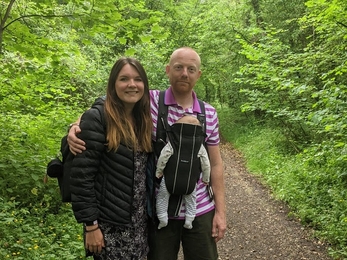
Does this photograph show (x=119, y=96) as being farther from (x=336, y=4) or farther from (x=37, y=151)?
(x=336, y=4)

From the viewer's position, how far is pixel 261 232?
227 inches

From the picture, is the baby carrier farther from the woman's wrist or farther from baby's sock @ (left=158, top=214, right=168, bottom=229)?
the woman's wrist

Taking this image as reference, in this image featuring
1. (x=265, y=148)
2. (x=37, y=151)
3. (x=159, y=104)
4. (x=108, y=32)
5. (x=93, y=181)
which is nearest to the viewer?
(x=93, y=181)

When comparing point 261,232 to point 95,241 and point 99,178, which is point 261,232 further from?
point 99,178

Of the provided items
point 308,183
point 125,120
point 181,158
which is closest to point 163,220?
point 181,158

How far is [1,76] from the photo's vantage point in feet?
18.7

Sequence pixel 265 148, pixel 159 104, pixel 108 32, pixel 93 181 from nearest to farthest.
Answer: pixel 93 181
pixel 159 104
pixel 108 32
pixel 265 148

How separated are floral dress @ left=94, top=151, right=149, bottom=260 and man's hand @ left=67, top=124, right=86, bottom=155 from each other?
1.27ft

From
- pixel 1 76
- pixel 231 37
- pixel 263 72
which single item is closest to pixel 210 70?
pixel 231 37

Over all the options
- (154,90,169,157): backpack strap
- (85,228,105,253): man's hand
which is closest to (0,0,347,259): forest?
(85,228,105,253): man's hand

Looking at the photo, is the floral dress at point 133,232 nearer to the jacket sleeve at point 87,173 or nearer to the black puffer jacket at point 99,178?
the black puffer jacket at point 99,178

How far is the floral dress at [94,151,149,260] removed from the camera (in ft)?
7.43

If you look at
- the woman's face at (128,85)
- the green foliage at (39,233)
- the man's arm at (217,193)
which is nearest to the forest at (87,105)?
the green foliage at (39,233)

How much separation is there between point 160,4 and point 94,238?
14834 mm
